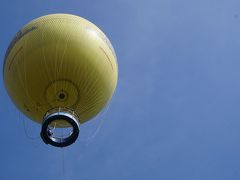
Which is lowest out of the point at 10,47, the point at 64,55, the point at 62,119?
the point at 62,119

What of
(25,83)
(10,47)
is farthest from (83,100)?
(10,47)

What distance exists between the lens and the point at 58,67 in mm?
20938

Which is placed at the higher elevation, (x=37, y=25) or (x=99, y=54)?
(x=37, y=25)

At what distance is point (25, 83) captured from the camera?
21312mm

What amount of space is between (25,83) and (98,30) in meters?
3.89

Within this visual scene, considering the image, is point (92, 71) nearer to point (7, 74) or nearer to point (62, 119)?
point (62, 119)

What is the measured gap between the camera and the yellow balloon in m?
21.0

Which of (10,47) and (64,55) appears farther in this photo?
(10,47)

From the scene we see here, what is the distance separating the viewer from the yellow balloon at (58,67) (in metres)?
21.0

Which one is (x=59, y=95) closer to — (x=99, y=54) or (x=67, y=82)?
(x=67, y=82)

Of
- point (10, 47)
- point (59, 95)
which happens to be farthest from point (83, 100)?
point (10, 47)

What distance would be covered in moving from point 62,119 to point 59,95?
962 millimetres

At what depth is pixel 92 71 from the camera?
70.4 ft

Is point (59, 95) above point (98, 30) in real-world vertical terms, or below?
below
